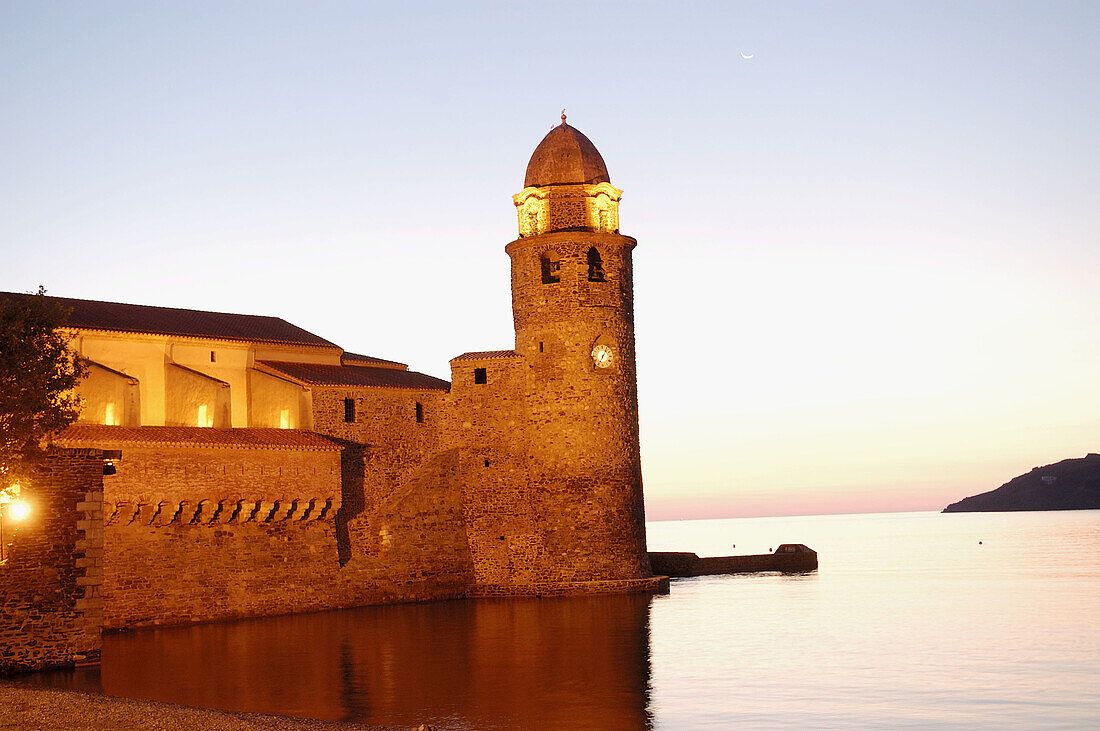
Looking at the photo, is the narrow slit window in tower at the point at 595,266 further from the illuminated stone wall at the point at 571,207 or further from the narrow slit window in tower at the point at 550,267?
the narrow slit window in tower at the point at 550,267

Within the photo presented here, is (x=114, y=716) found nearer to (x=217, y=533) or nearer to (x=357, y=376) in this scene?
(x=217, y=533)

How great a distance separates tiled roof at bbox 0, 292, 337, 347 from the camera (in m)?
33.7

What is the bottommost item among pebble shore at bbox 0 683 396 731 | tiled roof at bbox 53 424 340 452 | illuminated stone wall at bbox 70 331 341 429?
pebble shore at bbox 0 683 396 731

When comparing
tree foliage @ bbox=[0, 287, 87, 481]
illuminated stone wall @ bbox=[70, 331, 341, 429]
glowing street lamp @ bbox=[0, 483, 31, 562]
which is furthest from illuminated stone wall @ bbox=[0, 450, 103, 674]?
illuminated stone wall @ bbox=[70, 331, 341, 429]

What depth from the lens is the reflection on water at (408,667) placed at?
19359mm

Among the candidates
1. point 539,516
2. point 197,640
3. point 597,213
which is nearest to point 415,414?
point 539,516

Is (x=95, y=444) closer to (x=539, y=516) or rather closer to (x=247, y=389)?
(x=247, y=389)

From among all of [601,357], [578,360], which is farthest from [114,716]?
[601,357]

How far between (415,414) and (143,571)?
10.3 m

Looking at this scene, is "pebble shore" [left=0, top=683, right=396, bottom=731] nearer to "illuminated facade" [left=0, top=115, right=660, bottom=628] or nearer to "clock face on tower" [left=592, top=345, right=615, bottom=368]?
"illuminated facade" [left=0, top=115, right=660, bottom=628]

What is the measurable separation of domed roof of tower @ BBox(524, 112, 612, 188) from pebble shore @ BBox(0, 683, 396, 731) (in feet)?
80.8

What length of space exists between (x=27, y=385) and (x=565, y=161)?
2132cm

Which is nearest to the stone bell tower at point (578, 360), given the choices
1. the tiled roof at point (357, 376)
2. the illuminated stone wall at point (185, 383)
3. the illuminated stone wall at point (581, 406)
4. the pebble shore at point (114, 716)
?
the illuminated stone wall at point (581, 406)

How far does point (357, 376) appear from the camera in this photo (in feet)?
124
